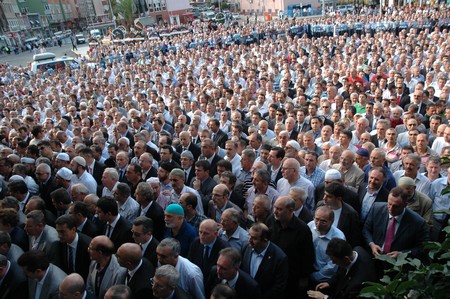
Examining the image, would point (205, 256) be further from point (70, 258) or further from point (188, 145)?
point (188, 145)

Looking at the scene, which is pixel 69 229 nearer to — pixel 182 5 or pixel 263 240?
pixel 263 240

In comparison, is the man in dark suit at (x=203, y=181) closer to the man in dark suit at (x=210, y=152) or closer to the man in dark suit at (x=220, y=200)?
the man in dark suit at (x=220, y=200)

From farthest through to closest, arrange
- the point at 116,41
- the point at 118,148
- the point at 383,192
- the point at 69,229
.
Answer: the point at 116,41 < the point at 118,148 < the point at 383,192 < the point at 69,229

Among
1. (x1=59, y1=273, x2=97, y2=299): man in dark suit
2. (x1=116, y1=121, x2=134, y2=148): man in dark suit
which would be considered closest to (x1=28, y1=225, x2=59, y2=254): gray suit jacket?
(x1=59, y1=273, x2=97, y2=299): man in dark suit

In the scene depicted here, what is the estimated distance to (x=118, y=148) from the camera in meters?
7.07

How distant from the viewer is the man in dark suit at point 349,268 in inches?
125

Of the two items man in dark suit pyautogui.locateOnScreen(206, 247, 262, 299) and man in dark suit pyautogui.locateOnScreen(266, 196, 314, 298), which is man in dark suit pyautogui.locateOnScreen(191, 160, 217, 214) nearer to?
man in dark suit pyautogui.locateOnScreen(266, 196, 314, 298)

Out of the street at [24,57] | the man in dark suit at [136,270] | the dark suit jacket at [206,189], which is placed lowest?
the street at [24,57]

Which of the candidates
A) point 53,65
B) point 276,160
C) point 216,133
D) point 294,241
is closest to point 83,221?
point 294,241

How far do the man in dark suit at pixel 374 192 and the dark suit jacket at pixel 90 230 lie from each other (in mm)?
3183

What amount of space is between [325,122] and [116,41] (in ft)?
86.4

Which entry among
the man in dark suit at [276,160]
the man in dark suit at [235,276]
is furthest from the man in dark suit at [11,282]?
the man in dark suit at [276,160]

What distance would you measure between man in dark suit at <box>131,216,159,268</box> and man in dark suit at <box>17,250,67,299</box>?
0.80 meters

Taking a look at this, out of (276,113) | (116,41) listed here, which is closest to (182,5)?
(116,41)
